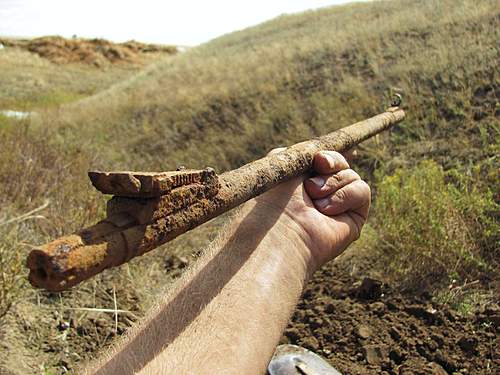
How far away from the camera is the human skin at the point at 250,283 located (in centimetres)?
135

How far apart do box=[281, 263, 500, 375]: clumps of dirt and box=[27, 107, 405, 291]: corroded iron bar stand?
156cm

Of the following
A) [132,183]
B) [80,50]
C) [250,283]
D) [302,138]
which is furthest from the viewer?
[80,50]

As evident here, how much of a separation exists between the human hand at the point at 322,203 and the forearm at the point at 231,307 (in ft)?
0.15

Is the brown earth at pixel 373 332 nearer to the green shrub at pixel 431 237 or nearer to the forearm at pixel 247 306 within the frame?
the green shrub at pixel 431 237

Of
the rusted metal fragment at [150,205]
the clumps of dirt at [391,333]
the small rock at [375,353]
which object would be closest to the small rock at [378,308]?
the clumps of dirt at [391,333]

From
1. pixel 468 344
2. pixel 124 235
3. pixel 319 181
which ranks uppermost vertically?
pixel 124 235

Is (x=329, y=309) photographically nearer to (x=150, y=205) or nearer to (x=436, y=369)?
(x=436, y=369)

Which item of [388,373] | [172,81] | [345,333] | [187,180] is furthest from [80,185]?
[172,81]

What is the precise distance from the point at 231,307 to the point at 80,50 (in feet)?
139

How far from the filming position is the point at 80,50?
3959 cm

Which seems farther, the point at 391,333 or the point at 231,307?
the point at 391,333

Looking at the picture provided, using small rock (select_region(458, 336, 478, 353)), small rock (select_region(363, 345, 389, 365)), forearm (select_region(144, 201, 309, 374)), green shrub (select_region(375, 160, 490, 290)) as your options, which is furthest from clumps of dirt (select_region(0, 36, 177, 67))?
forearm (select_region(144, 201, 309, 374))

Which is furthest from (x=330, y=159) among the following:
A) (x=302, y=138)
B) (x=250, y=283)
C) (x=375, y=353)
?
(x=302, y=138)

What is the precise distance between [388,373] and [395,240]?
4.06 ft
